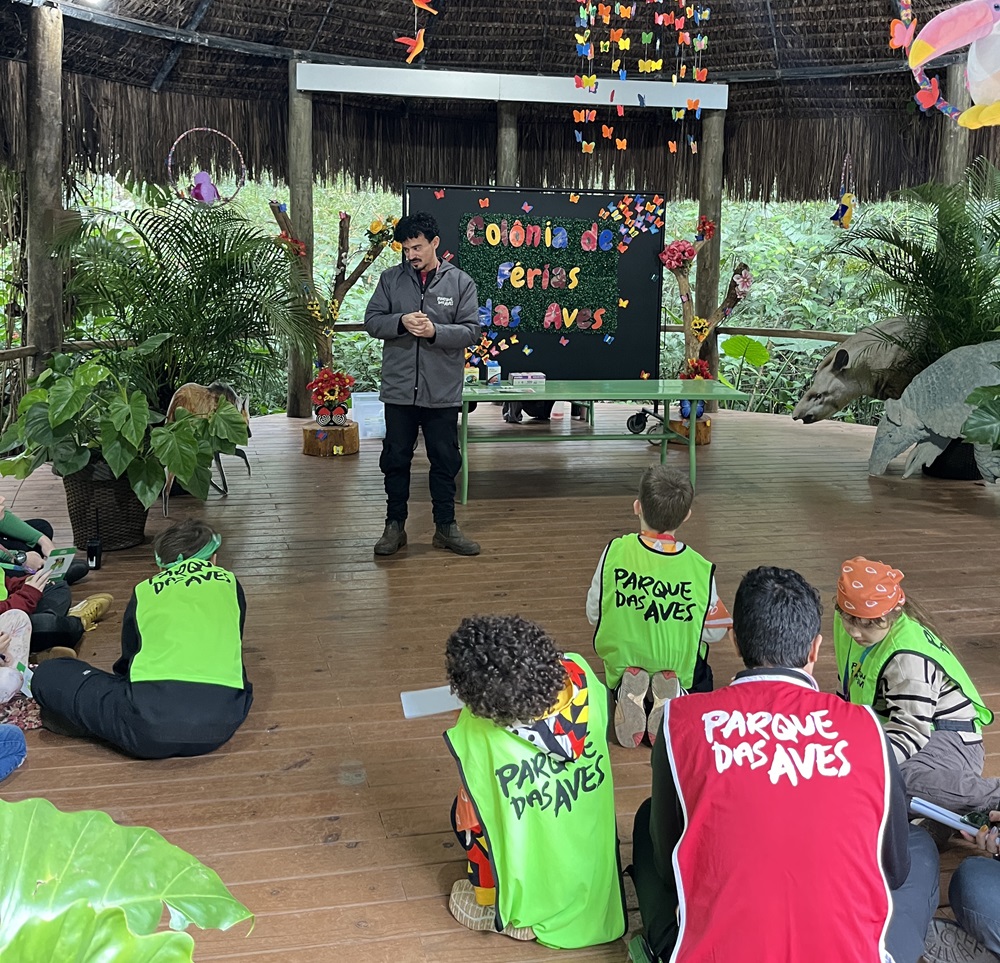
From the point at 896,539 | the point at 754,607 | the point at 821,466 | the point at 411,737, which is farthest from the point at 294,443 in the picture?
the point at 754,607

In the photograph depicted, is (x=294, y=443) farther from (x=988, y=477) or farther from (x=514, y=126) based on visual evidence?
(x=988, y=477)

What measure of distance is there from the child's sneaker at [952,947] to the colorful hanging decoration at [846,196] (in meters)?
6.59

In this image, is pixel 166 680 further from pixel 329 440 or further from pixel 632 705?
pixel 329 440

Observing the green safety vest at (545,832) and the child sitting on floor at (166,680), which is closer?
the green safety vest at (545,832)

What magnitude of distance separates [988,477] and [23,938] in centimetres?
625

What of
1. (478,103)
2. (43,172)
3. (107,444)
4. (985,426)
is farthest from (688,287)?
(107,444)

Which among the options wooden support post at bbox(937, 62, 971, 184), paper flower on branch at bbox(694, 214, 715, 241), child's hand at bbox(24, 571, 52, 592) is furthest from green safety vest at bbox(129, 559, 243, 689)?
wooden support post at bbox(937, 62, 971, 184)

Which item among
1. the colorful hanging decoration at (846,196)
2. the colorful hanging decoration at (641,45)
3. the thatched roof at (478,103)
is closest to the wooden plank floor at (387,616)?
the colorful hanging decoration at (846,196)

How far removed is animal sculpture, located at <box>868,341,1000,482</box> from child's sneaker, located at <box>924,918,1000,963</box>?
4484 millimetres

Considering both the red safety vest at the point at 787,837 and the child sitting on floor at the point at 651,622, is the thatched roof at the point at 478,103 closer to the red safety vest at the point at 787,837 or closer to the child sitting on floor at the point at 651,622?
A: the child sitting on floor at the point at 651,622

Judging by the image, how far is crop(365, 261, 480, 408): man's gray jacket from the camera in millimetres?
4355

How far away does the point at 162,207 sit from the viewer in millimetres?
Answer: 5324

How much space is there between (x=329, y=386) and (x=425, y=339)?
2.49 meters

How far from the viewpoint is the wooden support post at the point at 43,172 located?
5887 mm
